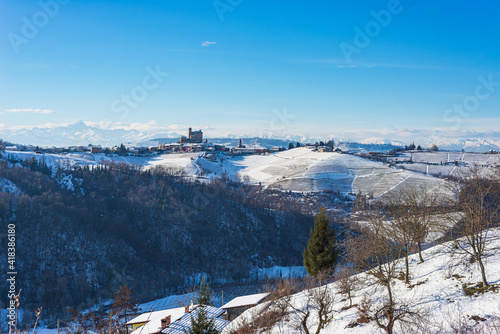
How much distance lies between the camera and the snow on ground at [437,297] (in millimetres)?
19172

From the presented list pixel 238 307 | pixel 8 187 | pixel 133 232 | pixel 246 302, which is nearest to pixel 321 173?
pixel 133 232

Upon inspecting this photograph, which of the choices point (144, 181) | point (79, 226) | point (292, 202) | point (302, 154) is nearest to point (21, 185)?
point (79, 226)

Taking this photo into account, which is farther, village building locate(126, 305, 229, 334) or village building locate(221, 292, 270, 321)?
village building locate(221, 292, 270, 321)

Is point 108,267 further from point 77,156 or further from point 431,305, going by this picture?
point 77,156

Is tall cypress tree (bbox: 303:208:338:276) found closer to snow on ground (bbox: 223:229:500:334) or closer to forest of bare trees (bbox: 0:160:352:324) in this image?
snow on ground (bbox: 223:229:500:334)

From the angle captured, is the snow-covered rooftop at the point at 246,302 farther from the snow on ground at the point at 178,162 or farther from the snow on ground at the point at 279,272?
the snow on ground at the point at 178,162

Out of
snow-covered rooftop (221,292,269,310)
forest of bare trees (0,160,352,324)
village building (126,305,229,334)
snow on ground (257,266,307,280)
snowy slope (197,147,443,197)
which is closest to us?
village building (126,305,229,334)

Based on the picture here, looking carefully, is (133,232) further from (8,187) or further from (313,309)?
(313,309)

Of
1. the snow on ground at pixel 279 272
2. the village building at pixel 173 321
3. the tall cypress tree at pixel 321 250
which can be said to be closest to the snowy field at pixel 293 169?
the snow on ground at pixel 279 272

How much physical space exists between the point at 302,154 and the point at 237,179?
181 ft

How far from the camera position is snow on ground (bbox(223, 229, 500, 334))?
62.9 ft

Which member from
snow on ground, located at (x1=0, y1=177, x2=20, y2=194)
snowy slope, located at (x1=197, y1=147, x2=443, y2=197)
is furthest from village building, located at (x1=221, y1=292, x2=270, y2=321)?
snowy slope, located at (x1=197, y1=147, x2=443, y2=197)

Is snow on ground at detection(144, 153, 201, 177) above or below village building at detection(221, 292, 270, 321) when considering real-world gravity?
above

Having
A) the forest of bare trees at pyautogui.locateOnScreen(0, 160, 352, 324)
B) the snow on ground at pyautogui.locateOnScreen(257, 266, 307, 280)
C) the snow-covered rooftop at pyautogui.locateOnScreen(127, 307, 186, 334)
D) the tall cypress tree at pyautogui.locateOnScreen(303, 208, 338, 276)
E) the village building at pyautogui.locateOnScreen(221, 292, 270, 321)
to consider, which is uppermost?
the tall cypress tree at pyautogui.locateOnScreen(303, 208, 338, 276)
